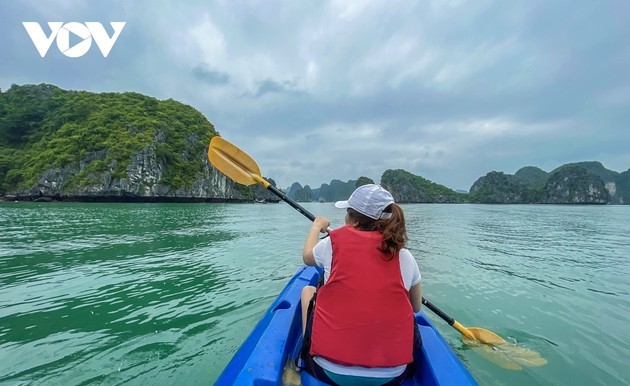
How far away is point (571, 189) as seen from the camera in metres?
129

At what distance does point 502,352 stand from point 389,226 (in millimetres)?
3914

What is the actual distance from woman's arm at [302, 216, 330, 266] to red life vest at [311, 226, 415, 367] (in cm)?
43

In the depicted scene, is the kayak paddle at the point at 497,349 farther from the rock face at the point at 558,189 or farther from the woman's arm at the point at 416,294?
the rock face at the point at 558,189

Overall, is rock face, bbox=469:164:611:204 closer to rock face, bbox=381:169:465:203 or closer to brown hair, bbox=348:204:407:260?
rock face, bbox=381:169:465:203

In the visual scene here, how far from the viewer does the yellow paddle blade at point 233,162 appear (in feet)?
21.7

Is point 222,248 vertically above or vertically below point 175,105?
below

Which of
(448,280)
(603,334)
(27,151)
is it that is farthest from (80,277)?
(27,151)

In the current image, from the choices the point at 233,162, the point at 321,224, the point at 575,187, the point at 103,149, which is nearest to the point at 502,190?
the point at 575,187

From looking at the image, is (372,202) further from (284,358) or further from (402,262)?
(284,358)

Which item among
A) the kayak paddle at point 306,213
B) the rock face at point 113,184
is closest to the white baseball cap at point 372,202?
the kayak paddle at point 306,213

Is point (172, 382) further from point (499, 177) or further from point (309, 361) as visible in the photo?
point (499, 177)

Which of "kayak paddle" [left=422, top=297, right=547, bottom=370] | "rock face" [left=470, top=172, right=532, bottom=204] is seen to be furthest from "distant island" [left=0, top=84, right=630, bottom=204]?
"rock face" [left=470, top=172, right=532, bottom=204]

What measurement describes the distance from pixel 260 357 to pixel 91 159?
72232 mm

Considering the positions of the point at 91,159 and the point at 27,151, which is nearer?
the point at 91,159
